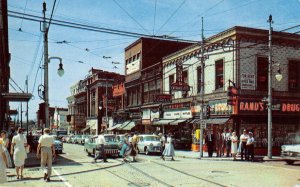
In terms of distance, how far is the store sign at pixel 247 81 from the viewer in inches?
1121

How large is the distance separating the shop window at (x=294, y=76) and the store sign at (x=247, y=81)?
3752mm

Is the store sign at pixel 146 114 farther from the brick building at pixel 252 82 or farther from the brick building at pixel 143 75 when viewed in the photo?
the brick building at pixel 252 82

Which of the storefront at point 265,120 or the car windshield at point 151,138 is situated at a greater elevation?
the storefront at point 265,120

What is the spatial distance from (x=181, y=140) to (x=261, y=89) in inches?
352

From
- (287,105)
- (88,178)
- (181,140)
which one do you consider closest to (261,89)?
(287,105)

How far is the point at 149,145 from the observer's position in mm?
29281

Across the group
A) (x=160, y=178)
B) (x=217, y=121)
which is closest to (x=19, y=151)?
(x=160, y=178)

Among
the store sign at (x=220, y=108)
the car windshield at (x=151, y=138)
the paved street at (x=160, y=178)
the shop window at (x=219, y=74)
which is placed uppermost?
the shop window at (x=219, y=74)

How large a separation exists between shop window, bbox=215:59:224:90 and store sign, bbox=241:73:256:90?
2.06m

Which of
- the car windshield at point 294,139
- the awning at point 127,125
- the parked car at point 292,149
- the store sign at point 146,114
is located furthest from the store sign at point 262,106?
the awning at point 127,125

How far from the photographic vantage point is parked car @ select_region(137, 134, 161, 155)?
95.6 feet

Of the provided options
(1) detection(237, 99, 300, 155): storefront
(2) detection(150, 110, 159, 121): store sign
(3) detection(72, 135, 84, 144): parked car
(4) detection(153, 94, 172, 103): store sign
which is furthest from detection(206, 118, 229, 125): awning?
(3) detection(72, 135, 84, 144): parked car

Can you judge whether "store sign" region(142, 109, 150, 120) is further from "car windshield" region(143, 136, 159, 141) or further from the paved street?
the paved street

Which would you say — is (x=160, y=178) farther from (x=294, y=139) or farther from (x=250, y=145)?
(x=250, y=145)
